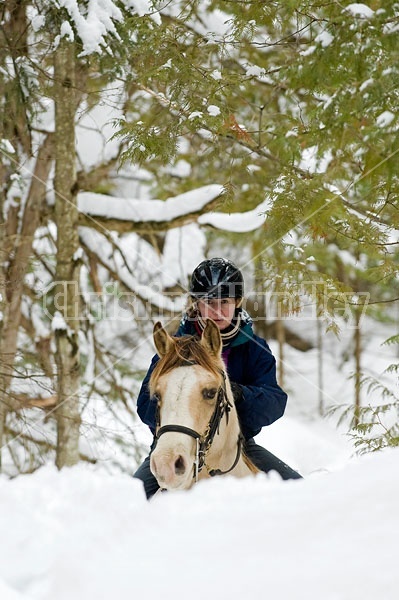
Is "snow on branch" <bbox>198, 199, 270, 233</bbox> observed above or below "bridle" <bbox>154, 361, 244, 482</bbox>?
above

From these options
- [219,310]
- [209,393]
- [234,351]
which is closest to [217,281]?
[219,310]

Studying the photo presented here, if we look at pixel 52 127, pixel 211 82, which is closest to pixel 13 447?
pixel 52 127

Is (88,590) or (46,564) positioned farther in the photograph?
(46,564)

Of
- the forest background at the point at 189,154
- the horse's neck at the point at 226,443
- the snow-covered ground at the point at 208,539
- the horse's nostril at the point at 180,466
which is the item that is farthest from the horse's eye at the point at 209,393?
the forest background at the point at 189,154

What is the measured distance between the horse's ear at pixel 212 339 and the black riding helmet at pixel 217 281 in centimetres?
70

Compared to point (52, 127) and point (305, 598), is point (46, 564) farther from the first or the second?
point (52, 127)

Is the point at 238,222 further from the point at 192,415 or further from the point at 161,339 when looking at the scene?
the point at 192,415

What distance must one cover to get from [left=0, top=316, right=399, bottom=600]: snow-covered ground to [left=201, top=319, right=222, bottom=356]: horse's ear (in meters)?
1.06

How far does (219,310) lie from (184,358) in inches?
38.5

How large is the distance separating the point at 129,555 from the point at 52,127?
313 inches

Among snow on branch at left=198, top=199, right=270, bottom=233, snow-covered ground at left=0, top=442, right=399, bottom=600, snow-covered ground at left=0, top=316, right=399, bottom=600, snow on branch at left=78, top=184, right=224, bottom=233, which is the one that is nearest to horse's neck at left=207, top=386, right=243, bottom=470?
snow-covered ground at left=0, top=316, right=399, bottom=600

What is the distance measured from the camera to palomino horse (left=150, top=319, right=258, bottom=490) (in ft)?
11.2

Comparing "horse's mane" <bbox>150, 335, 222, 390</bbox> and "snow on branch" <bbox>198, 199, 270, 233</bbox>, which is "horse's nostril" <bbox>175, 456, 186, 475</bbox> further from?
"snow on branch" <bbox>198, 199, 270, 233</bbox>

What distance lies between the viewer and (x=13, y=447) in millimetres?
10531
